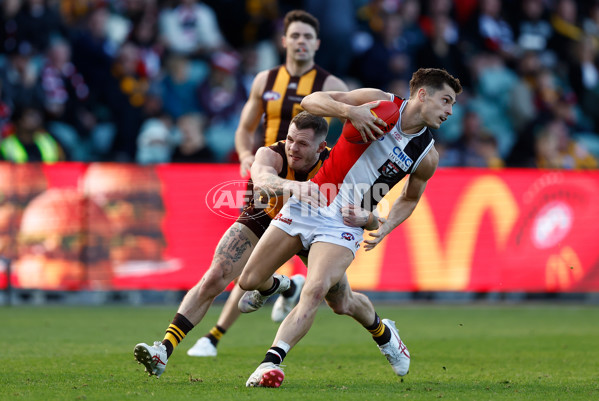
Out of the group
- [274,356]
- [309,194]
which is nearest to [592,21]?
[309,194]

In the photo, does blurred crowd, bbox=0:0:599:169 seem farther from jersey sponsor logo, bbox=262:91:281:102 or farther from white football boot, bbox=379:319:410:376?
white football boot, bbox=379:319:410:376

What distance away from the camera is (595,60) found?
64.9 feet

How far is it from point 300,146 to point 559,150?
10742mm

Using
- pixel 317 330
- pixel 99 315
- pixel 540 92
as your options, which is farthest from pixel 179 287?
pixel 540 92

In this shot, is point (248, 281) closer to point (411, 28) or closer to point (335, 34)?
point (335, 34)

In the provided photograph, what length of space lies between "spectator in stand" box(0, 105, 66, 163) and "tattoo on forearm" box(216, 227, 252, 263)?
24.1ft

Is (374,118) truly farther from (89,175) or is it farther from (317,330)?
(89,175)

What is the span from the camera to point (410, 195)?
24.1ft

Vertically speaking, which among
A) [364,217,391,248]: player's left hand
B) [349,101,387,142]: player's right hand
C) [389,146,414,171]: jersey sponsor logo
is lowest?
[364,217,391,248]: player's left hand

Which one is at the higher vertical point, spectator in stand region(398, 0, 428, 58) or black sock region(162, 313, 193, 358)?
spectator in stand region(398, 0, 428, 58)

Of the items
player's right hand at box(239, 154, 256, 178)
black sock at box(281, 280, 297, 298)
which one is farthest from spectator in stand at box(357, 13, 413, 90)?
player's right hand at box(239, 154, 256, 178)

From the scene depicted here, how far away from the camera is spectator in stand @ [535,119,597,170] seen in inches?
650

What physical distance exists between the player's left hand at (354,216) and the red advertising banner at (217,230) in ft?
20.5

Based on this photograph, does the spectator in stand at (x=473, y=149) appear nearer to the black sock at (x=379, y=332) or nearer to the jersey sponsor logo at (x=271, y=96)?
the jersey sponsor logo at (x=271, y=96)
